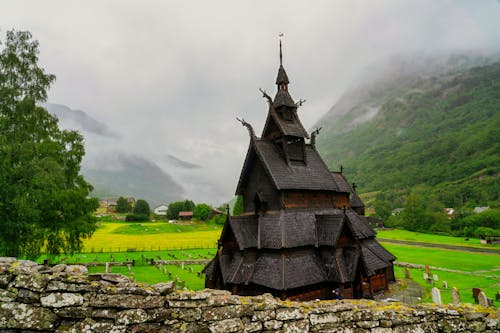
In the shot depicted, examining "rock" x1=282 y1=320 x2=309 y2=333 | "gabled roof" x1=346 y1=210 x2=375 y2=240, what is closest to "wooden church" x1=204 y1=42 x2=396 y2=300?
"gabled roof" x1=346 y1=210 x2=375 y2=240

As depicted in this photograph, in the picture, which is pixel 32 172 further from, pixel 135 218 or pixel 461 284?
pixel 135 218

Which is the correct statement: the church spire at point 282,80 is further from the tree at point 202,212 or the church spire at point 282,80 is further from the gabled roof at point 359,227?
the tree at point 202,212

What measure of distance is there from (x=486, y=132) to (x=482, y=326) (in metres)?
246

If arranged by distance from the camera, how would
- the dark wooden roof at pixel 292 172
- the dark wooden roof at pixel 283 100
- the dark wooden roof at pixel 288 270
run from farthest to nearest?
1. the dark wooden roof at pixel 283 100
2. the dark wooden roof at pixel 292 172
3. the dark wooden roof at pixel 288 270

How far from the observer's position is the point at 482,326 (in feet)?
20.4

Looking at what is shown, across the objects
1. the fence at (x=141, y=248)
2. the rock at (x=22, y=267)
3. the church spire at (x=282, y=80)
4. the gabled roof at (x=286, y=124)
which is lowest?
the fence at (x=141, y=248)

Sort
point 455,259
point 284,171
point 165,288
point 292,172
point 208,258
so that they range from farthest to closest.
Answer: point 208,258, point 455,259, point 292,172, point 284,171, point 165,288

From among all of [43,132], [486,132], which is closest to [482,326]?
[43,132]

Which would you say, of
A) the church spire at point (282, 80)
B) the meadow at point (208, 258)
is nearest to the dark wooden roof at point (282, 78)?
the church spire at point (282, 80)

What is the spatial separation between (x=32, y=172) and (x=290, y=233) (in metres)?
18.7

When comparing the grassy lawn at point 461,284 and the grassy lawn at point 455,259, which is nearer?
the grassy lawn at point 461,284

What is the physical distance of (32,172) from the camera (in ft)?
63.6

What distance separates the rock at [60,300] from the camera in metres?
4.25

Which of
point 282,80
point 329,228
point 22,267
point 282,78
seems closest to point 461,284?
point 329,228
